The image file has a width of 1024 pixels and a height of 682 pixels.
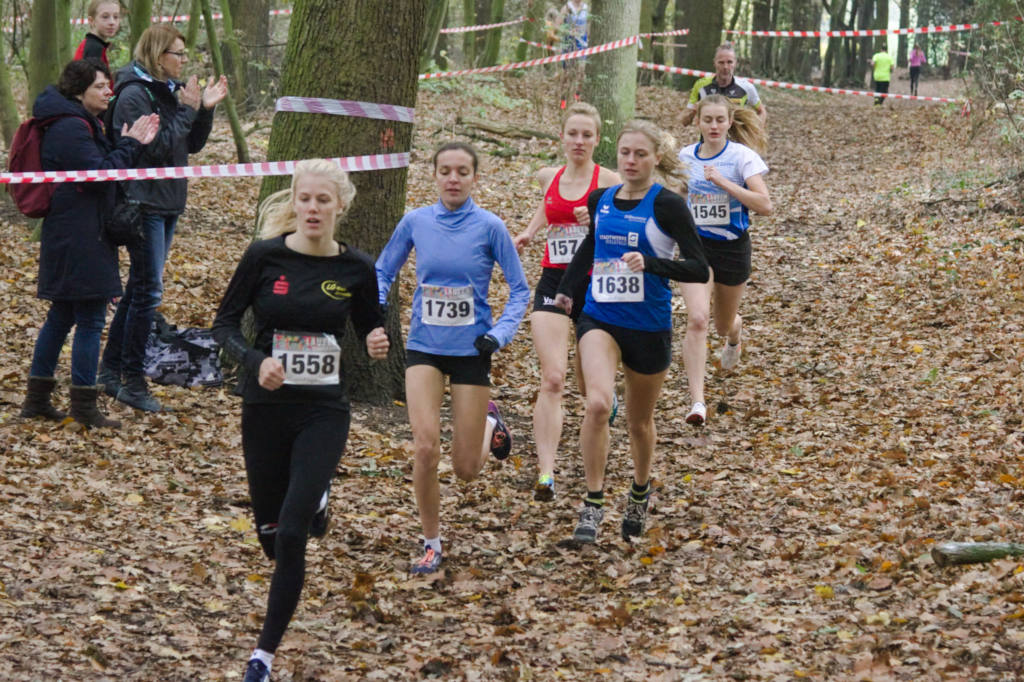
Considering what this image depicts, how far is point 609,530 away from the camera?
6.88 meters

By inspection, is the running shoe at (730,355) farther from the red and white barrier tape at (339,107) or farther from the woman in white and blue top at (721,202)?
the red and white barrier tape at (339,107)

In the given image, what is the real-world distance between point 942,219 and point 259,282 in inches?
446

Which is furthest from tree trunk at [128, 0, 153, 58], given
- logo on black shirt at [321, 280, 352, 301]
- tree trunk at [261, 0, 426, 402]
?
logo on black shirt at [321, 280, 352, 301]

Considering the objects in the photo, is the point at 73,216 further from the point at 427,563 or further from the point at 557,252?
the point at 427,563

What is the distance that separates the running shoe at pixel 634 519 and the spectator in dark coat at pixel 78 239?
3356mm

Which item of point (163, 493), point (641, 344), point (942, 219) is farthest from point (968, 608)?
point (942, 219)

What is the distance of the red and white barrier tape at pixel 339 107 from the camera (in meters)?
Result: 7.93

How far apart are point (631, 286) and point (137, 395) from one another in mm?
3701

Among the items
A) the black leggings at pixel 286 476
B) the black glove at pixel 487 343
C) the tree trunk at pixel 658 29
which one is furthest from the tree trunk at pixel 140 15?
the tree trunk at pixel 658 29

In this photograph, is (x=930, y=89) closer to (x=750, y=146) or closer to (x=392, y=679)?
(x=750, y=146)

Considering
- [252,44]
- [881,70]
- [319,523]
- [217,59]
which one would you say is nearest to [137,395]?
[319,523]

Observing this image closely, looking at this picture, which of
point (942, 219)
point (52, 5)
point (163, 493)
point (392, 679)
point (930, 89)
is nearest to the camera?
point (392, 679)

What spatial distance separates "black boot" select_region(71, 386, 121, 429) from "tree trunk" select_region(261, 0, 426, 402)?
175 cm

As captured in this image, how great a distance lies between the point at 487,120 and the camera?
20.1 m
